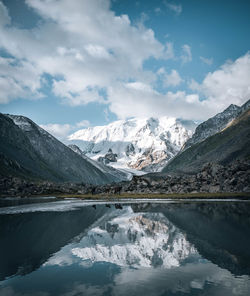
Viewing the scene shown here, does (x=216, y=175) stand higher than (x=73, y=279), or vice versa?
(x=216, y=175)

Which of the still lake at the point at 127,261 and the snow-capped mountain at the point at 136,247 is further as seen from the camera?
the snow-capped mountain at the point at 136,247

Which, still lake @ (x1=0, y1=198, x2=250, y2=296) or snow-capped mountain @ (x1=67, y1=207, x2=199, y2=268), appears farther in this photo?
snow-capped mountain @ (x1=67, y1=207, x2=199, y2=268)

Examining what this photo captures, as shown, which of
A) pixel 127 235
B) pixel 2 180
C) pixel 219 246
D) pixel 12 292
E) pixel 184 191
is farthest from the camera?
pixel 2 180

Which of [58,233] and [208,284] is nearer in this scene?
[208,284]

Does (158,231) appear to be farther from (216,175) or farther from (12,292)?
(216,175)

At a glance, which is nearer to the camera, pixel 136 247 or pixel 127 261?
pixel 127 261

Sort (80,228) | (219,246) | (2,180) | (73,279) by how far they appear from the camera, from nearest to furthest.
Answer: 1. (73,279)
2. (219,246)
3. (80,228)
4. (2,180)

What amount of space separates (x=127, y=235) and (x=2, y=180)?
5618 inches

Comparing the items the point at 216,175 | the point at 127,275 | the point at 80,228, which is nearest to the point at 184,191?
the point at 216,175

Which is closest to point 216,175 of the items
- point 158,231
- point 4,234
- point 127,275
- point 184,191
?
point 184,191

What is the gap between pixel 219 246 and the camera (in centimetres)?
2473

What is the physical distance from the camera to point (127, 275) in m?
18.0

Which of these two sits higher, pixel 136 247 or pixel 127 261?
pixel 136 247

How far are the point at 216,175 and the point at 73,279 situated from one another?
112m
